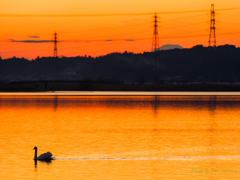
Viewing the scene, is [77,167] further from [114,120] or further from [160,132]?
[114,120]

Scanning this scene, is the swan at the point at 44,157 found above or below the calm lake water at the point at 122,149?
Result: above

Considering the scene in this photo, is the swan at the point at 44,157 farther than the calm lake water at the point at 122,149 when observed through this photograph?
Yes

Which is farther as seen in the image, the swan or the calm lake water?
the swan

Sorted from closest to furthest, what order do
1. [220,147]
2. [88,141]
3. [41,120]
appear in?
1. [220,147]
2. [88,141]
3. [41,120]

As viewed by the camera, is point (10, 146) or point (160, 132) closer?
point (10, 146)

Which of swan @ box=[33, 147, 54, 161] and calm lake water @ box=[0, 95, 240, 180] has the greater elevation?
swan @ box=[33, 147, 54, 161]

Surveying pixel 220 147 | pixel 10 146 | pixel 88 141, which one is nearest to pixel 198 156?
pixel 220 147

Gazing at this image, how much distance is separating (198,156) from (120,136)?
13.9 metres

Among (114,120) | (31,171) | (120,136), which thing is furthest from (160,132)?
(31,171)

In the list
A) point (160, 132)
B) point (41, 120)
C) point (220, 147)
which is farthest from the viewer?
point (41, 120)

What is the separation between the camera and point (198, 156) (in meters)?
33.9

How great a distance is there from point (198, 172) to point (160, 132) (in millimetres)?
22427

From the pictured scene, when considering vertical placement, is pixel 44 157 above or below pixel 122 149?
above

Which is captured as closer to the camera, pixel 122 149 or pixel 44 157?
pixel 44 157
